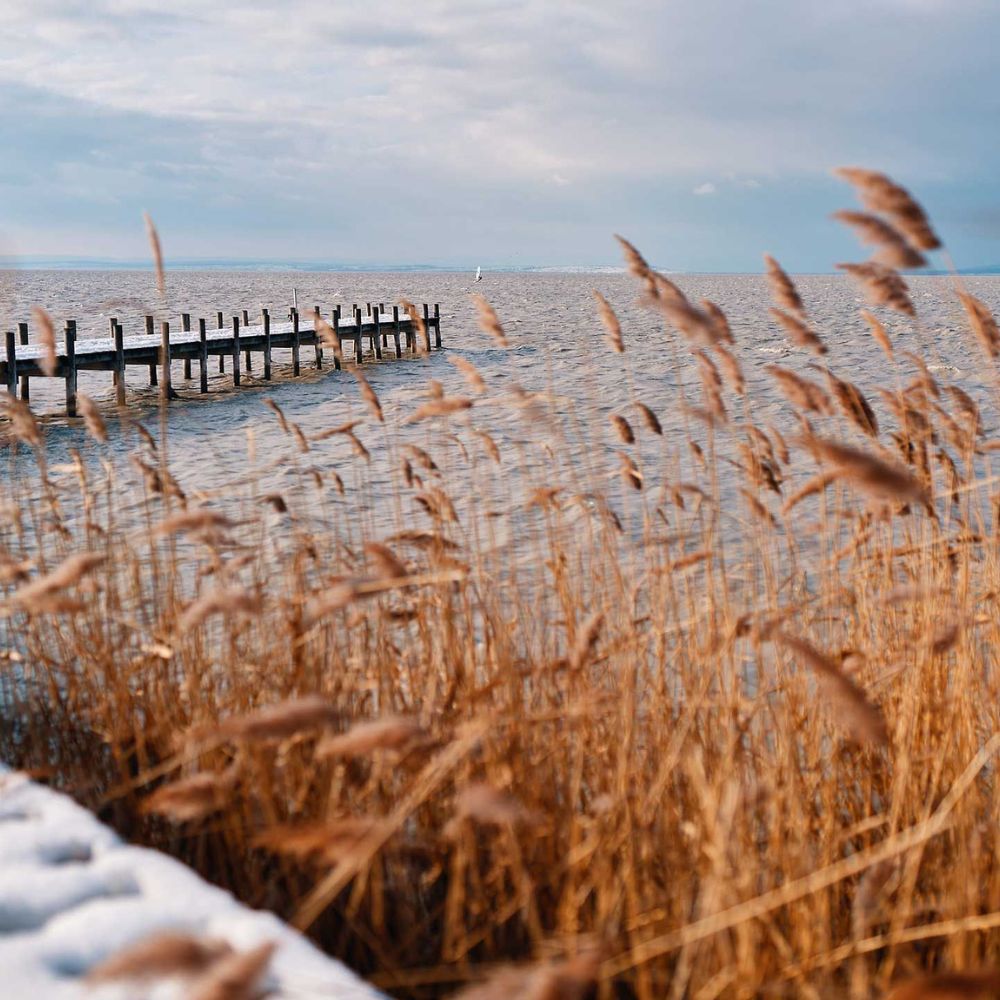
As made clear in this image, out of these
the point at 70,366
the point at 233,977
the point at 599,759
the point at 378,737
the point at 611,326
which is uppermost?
the point at 611,326

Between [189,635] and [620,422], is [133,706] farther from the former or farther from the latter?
[620,422]

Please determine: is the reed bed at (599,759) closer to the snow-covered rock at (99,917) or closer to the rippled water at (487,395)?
the snow-covered rock at (99,917)

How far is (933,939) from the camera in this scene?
2344 mm

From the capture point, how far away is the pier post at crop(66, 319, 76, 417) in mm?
13922

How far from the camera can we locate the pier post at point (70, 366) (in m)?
13.9

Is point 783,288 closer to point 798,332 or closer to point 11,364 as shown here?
point 798,332

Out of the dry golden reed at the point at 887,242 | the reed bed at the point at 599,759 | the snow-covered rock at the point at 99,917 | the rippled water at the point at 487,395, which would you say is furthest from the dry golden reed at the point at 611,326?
the snow-covered rock at the point at 99,917

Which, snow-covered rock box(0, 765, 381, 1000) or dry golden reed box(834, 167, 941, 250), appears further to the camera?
dry golden reed box(834, 167, 941, 250)

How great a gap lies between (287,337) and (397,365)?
3.68m

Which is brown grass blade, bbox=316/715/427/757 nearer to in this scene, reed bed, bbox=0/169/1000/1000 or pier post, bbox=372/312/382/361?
reed bed, bbox=0/169/1000/1000

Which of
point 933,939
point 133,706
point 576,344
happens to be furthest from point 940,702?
point 576,344

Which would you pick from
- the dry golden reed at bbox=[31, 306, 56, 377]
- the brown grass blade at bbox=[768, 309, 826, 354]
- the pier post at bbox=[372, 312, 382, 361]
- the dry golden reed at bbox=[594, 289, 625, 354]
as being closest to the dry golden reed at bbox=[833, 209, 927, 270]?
the brown grass blade at bbox=[768, 309, 826, 354]

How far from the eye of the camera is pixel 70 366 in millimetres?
14195

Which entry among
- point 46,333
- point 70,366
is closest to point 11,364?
point 70,366
